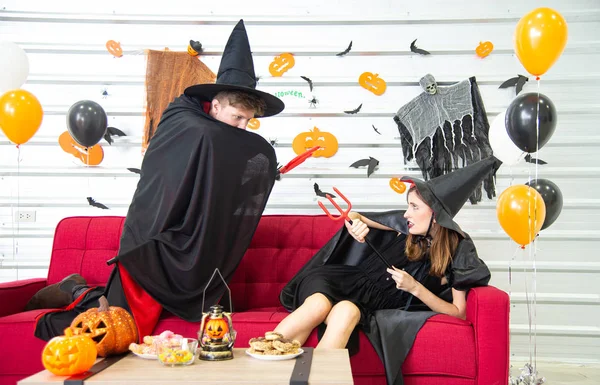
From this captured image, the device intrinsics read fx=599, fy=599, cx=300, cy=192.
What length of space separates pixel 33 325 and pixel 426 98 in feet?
9.28

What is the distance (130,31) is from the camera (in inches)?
169

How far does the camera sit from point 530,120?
122 inches

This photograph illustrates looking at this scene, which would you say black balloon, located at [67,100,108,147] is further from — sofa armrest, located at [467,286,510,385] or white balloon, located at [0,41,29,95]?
sofa armrest, located at [467,286,510,385]

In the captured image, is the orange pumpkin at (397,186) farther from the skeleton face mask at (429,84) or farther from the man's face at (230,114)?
the man's face at (230,114)

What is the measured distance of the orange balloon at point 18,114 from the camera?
357 cm

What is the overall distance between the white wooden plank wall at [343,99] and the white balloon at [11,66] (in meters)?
0.45

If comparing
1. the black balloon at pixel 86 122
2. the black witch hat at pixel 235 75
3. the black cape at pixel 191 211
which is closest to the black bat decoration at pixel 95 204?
the black balloon at pixel 86 122

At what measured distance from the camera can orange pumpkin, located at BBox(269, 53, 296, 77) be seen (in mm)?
4242

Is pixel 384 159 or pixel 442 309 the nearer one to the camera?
pixel 442 309

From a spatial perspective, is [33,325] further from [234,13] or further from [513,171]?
[513,171]

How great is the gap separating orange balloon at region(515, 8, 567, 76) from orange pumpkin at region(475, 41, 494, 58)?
3.46ft

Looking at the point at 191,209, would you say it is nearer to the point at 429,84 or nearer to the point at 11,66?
the point at 11,66

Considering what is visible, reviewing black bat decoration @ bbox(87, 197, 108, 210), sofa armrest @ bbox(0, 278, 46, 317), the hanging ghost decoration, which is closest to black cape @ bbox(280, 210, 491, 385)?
the hanging ghost decoration

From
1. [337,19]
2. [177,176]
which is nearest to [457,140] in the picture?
[337,19]
